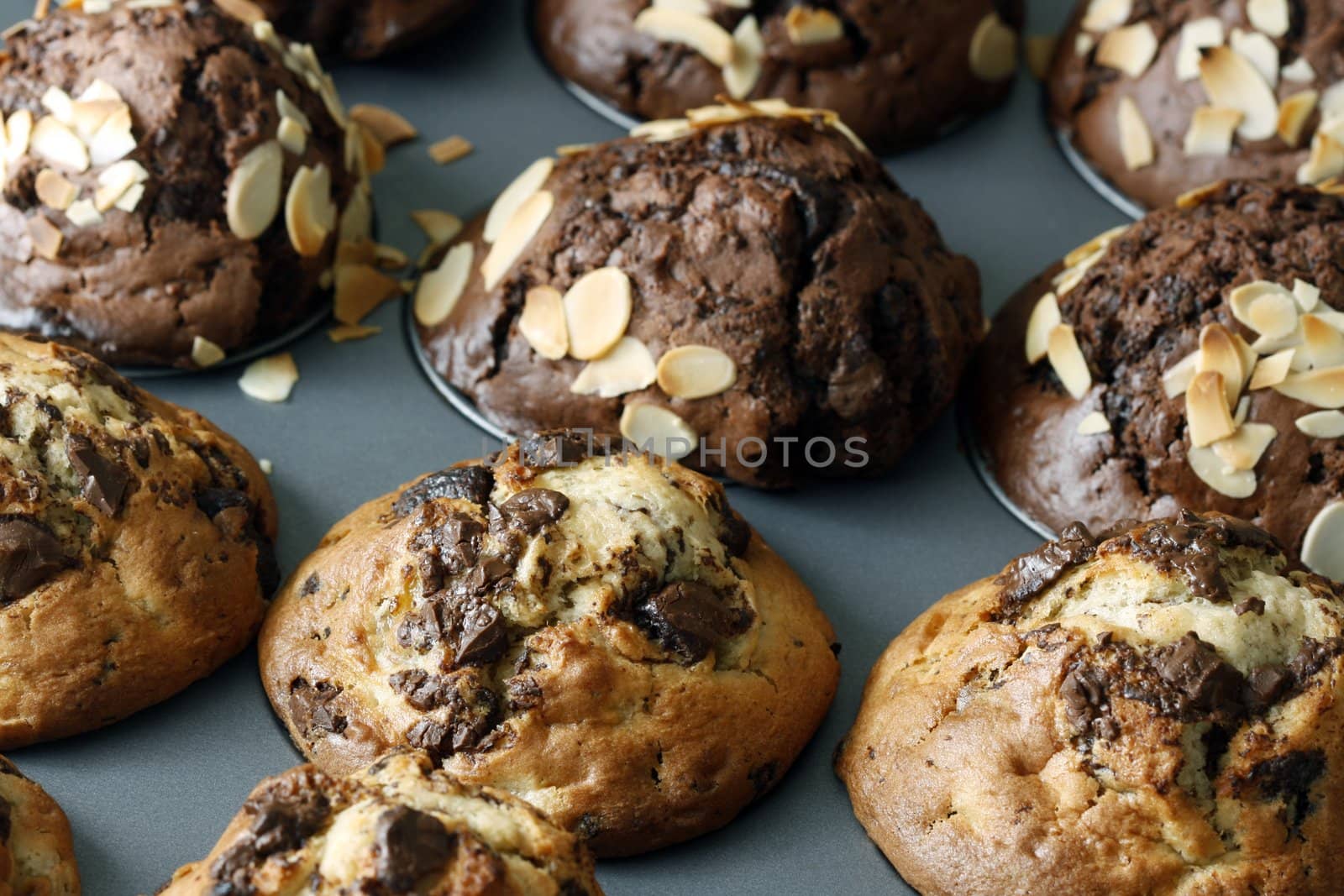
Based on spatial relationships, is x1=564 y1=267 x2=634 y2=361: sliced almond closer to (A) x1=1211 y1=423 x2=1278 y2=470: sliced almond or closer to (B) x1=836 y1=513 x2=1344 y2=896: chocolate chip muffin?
(B) x1=836 y1=513 x2=1344 y2=896: chocolate chip muffin

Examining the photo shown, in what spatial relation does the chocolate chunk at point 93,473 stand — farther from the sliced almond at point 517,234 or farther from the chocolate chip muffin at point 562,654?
the sliced almond at point 517,234

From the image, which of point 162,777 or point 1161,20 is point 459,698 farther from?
point 1161,20

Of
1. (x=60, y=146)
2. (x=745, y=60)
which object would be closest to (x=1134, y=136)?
(x=745, y=60)

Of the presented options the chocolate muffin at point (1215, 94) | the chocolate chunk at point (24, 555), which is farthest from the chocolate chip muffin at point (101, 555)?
the chocolate muffin at point (1215, 94)

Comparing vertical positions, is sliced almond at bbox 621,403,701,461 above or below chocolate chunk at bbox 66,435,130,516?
below

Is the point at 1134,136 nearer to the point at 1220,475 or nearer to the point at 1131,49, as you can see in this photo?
the point at 1131,49

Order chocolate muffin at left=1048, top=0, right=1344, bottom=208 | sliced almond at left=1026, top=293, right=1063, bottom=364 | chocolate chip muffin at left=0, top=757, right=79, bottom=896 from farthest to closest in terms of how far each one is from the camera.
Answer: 1. chocolate muffin at left=1048, top=0, right=1344, bottom=208
2. sliced almond at left=1026, top=293, right=1063, bottom=364
3. chocolate chip muffin at left=0, top=757, right=79, bottom=896

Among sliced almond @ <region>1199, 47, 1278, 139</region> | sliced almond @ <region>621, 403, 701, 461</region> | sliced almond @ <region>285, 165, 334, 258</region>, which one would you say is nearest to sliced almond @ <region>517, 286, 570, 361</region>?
sliced almond @ <region>621, 403, 701, 461</region>
